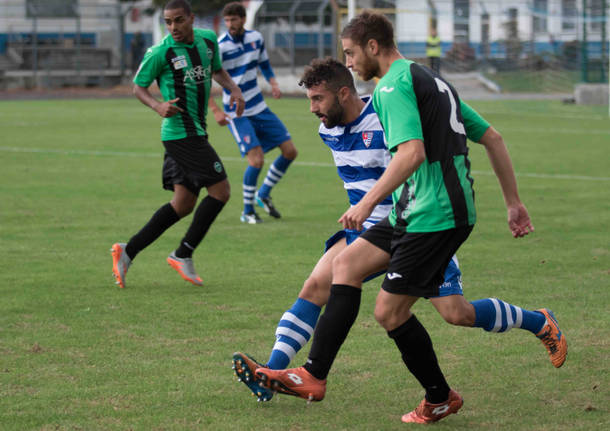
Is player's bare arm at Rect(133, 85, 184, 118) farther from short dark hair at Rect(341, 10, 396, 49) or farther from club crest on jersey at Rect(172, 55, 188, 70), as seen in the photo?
short dark hair at Rect(341, 10, 396, 49)

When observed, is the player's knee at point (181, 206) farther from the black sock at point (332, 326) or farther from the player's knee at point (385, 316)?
the player's knee at point (385, 316)

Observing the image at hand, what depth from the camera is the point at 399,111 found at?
3900 mm

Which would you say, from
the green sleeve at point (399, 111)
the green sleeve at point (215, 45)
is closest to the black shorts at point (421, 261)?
the green sleeve at point (399, 111)

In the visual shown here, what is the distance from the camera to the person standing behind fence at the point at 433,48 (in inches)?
1172

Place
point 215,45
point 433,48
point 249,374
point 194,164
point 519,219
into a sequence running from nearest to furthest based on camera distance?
point 249,374, point 519,219, point 194,164, point 215,45, point 433,48

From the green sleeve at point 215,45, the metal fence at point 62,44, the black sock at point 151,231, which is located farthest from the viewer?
the metal fence at point 62,44

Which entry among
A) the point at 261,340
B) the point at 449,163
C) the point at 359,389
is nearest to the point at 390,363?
the point at 359,389

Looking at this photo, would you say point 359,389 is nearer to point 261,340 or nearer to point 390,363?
point 390,363

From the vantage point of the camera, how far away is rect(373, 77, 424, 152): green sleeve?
3865mm

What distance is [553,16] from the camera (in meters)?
32.1

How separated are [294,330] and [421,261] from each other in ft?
2.95

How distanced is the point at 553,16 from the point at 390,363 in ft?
94.9

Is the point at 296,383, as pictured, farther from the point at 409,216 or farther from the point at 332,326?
the point at 409,216

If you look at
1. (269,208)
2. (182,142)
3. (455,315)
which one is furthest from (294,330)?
(269,208)
